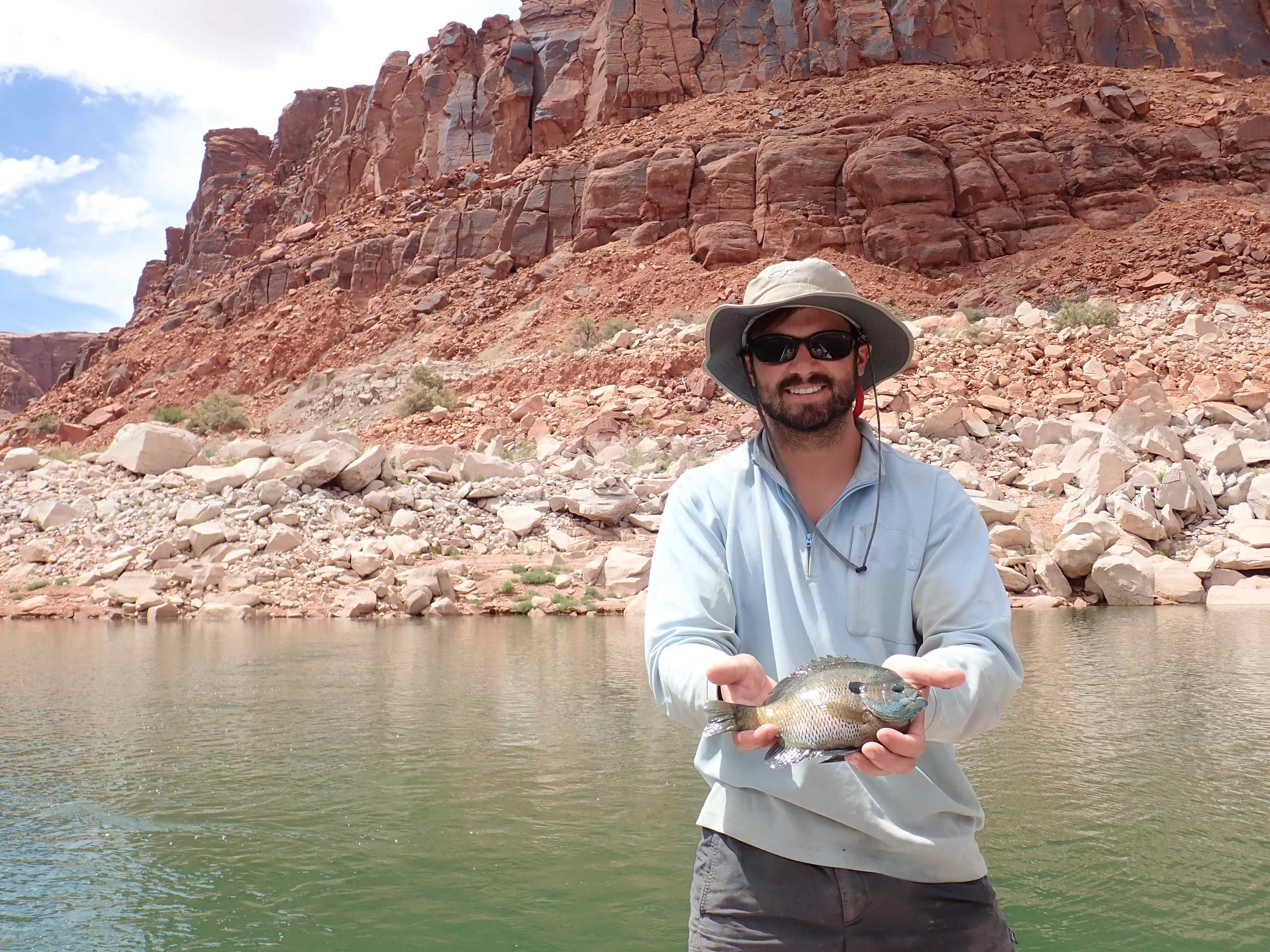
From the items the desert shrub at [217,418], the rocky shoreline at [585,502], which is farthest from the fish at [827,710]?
the desert shrub at [217,418]

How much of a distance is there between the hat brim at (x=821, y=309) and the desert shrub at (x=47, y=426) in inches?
2035

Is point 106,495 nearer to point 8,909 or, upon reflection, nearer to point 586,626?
point 586,626

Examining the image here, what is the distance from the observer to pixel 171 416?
128 ft

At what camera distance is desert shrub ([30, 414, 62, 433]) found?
1847 inches

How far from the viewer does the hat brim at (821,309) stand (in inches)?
86.2

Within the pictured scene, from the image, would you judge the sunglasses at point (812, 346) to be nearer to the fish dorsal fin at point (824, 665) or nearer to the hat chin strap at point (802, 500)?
the hat chin strap at point (802, 500)

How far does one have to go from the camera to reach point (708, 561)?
2041 mm

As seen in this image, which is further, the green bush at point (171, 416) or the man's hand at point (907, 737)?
the green bush at point (171, 416)

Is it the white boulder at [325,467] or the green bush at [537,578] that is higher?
the white boulder at [325,467]

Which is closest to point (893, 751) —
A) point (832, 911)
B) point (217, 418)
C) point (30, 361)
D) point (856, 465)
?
point (832, 911)

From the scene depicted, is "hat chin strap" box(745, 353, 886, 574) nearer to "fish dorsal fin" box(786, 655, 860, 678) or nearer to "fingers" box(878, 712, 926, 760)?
"fish dorsal fin" box(786, 655, 860, 678)

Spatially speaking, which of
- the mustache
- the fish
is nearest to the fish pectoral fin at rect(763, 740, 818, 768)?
the fish

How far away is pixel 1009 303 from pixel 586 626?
24500 millimetres

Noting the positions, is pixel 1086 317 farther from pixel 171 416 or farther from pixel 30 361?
pixel 30 361
